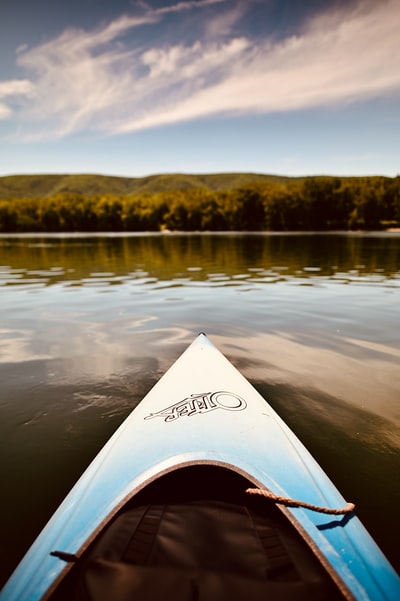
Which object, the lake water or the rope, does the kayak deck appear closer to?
the rope

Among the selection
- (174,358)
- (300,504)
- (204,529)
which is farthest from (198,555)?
(174,358)

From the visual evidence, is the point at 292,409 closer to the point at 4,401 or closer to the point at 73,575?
the point at 73,575

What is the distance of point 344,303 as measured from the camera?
35.3ft

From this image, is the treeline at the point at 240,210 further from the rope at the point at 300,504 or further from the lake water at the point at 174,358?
the rope at the point at 300,504

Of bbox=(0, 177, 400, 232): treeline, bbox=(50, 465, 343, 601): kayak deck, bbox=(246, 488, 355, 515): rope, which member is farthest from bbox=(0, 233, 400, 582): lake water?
bbox=(0, 177, 400, 232): treeline

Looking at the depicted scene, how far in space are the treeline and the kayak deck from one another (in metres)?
97.5

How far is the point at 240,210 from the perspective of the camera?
102 metres

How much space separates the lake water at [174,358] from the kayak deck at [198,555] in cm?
95

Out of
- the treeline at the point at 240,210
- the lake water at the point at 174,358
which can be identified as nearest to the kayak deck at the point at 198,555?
the lake water at the point at 174,358

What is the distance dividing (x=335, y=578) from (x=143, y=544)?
48.9 inches

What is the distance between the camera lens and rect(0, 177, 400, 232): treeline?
297 feet

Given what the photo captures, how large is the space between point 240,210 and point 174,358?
10112 centimetres

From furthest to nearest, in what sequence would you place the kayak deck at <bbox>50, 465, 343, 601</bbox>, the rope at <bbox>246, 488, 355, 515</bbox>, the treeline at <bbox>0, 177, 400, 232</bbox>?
the treeline at <bbox>0, 177, 400, 232</bbox>, the rope at <bbox>246, 488, 355, 515</bbox>, the kayak deck at <bbox>50, 465, 343, 601</bbox>

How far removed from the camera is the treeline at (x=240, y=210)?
90.6 metres
